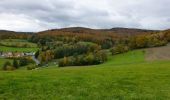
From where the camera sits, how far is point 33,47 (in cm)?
18212

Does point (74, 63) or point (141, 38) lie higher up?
point (141, 38)

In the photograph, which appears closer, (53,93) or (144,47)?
(53,93)

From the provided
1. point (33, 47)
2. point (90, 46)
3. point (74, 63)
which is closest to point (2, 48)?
point (33, 47)

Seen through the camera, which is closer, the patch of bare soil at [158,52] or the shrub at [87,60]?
the patch of bare soil at [158,52]

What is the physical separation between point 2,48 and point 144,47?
93.1m

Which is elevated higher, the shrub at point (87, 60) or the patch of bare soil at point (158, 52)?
the patch of bare soil at point (158, 52)

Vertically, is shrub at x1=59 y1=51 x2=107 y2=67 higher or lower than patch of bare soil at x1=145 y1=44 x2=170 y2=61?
lower

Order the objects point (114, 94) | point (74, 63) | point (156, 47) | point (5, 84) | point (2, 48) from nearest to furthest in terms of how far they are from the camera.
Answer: point (114, 94) → point (5, 84) → point (74, 63) → point (156, 47) → point (2, 48)

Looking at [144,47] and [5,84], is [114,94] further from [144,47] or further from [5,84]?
[144,47]

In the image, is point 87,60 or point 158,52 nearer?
point 87,60

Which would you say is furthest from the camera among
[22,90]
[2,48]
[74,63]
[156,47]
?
[2,48]

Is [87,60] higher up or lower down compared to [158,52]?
lower down

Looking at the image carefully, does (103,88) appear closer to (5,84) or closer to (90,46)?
(5,84)

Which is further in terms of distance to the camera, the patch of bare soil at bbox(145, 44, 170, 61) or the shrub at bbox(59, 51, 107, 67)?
the shrub at bbox(59, 51, 107, 67)
